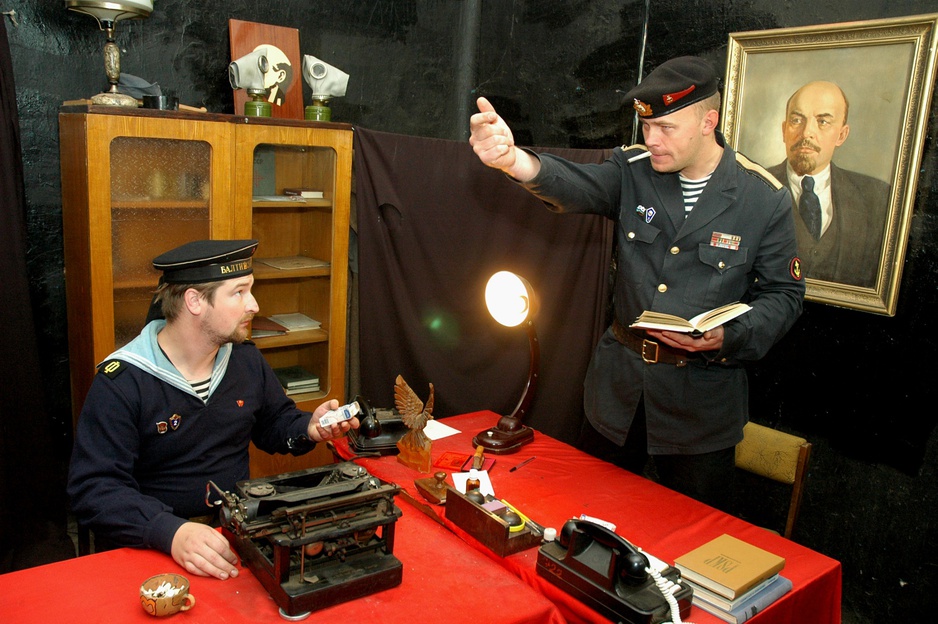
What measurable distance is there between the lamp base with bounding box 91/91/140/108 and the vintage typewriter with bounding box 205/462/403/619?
6.61ft

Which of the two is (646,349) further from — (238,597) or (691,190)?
(238,597)

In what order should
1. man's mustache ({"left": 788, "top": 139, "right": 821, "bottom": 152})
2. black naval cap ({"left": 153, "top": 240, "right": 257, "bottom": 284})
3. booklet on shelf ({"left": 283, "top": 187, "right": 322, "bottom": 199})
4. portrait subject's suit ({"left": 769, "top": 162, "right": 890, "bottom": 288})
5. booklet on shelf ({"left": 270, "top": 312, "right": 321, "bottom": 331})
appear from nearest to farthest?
1. black naval cap ({"left": 153, "top": 240, "right": 257, "bottom": 284})
2. portrait subject's suit ({"left": 769, "top": 162, "right": 890, "bottom": 288})
3. man's mustache ({"left": 788, "top": 139, "right": 821, "bottom": 152})
4. booklet on shelf ({"left": 283, "top": 187, "right": 322, "bottom": 199})
5. booklet on shelf ({"left": 270, "top": 312, "right": 321, "bottom": 331})

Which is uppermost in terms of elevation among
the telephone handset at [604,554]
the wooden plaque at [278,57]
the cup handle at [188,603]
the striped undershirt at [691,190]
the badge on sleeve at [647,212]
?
the wooden plaque at [278,57]

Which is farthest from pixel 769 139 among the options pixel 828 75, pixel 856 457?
pixel 856 457

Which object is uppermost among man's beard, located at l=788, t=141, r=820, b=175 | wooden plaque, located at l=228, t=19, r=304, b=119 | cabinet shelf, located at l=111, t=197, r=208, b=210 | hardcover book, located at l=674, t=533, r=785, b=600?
wooden plaque, located at l=228, t=19, r=304, b=119

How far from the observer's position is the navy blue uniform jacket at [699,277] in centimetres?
246

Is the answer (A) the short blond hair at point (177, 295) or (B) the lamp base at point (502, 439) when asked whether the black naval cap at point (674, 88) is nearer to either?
(B) the lamp base at point (502, 439)

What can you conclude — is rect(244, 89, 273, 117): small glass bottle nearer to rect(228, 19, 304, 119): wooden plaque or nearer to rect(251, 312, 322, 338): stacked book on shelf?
rect(228, 19, 304, 119): wooden plaque

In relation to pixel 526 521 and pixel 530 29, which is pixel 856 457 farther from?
pixel 530 29

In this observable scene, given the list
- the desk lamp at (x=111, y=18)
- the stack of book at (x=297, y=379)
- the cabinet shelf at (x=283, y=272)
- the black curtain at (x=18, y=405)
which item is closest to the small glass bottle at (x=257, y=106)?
the desk lamp at (x=111, y=18)

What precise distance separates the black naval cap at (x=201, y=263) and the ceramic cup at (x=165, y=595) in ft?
2.99

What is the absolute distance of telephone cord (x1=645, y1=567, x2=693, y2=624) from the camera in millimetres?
1573

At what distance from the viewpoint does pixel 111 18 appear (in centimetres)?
308

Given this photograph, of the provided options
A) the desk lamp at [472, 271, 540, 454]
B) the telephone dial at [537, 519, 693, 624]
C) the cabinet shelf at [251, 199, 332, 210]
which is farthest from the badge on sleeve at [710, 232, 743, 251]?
the cabinet shelf at [251, 199, 332, 210]
